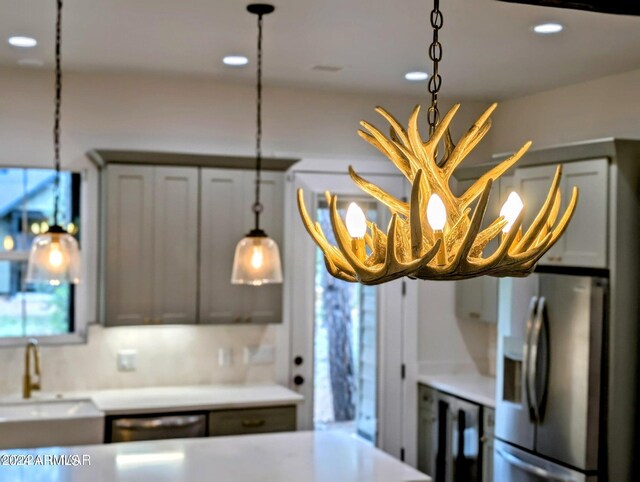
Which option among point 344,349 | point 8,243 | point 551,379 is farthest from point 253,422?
point 8,243

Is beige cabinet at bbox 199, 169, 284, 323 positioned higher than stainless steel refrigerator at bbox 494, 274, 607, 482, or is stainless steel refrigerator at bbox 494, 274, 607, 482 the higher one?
beige cabinet at bbox 199, 169, 284, 323

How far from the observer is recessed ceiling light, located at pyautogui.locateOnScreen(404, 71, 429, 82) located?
5.45 metres

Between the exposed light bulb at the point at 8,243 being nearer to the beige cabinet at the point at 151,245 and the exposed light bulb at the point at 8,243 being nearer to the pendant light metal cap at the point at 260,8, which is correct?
the beige cabinet at the point at 151,245

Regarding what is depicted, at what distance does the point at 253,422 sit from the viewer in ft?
17.6

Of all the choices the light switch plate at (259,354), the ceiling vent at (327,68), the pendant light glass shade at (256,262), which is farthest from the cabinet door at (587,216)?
the light switch plate at (259,354)

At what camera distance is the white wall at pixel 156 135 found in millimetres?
5562

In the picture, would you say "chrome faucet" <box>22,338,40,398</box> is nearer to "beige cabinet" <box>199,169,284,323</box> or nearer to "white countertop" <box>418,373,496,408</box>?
"beige cabinet" <box>199,169,284,323</box>

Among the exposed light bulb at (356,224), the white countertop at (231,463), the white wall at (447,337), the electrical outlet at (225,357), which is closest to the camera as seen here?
the exposed light bulb at (356,224)

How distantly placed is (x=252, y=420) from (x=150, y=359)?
869mm

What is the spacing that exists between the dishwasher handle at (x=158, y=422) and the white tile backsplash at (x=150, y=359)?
635 mm

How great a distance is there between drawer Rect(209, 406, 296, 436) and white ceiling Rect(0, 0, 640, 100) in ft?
6.77

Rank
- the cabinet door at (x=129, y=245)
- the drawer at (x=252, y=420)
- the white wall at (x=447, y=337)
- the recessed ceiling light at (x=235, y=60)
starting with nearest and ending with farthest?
the recessed ceiling light at (x=235, y=60)
the drawer at (x=252, y=420)
the cabinet door at (x=129, y=245)
the white wall at (x=447, y=337)

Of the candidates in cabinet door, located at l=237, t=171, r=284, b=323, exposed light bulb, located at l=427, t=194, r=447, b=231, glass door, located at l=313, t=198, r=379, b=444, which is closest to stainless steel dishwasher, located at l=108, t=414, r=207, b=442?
cabinet door, located at l=237, t=171, r=284, b=323

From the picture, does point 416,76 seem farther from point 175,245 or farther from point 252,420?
point 252,420
